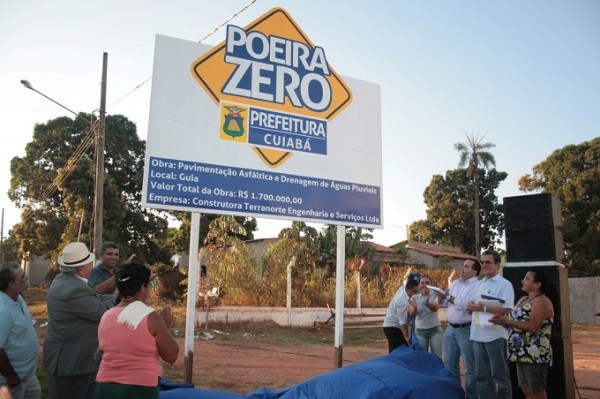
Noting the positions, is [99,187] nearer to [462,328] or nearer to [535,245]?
[462,328]

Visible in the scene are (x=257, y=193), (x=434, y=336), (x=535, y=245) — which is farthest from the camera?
(x=434, y=336)

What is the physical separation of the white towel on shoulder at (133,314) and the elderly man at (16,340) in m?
1.20

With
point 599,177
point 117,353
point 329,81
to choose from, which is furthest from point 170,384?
point 599,177

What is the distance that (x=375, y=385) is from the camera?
4.21 m

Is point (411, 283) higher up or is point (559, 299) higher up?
point (411, 283)

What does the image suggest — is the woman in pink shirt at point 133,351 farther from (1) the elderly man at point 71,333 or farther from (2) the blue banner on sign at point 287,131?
(2) the blue banner on sign at point 287,131

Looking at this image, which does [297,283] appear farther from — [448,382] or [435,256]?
[435,256]

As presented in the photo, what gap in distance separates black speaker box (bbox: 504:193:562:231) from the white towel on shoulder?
16.9ft

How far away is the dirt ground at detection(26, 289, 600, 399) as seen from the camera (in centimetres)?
783

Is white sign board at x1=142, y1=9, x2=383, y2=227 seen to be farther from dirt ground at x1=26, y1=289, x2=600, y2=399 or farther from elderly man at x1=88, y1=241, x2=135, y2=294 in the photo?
dirt ground at x1=26, y1=289, x2=600, y2=399

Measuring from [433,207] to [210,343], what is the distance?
2926 centimetres

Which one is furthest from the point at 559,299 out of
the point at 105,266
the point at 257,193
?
the point at 105,266

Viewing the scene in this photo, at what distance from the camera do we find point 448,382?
15.2ft

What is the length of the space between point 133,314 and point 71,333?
1.24 meters
